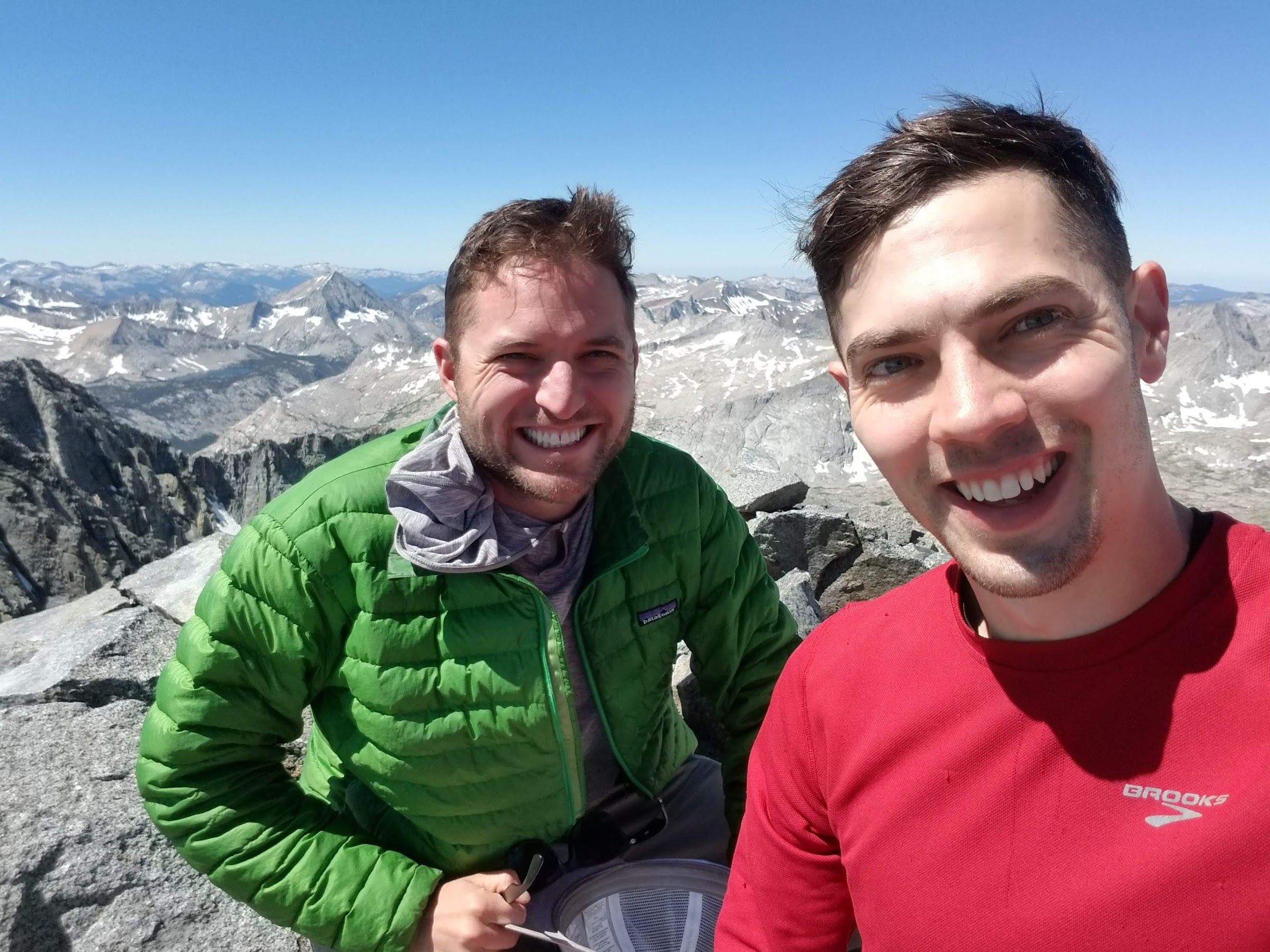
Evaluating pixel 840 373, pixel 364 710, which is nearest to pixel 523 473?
pixel 364 710

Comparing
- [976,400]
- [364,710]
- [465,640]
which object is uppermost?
[976,400]

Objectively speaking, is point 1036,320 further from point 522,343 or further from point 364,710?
point 364,710

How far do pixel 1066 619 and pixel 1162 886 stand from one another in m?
0.73

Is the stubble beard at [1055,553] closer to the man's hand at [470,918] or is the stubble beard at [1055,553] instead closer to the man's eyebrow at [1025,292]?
the man's eyebrow at [1025,292]

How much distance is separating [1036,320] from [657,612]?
264 cm

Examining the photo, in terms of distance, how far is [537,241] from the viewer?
4.00 m

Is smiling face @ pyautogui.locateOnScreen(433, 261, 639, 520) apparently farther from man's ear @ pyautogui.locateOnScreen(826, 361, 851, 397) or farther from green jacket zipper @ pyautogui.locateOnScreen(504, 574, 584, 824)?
man's ear @ pyautogui.locateOnScreen(826, 361, 851, 397)

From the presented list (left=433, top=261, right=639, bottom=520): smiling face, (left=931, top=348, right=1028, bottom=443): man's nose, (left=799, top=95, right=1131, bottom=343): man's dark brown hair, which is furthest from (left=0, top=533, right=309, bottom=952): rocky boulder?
(left=799, top=95, right=1131, bottom=343): man's dark brown hair

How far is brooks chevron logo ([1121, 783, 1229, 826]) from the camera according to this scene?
6.49 ft

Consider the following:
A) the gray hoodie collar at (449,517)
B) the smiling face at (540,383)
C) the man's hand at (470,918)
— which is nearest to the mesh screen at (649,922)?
the man's hand at (470,918)

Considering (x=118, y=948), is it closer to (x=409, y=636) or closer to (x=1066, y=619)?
(x=409, y=636)

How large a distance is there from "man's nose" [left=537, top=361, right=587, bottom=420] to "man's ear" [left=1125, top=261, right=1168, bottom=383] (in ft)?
8.16

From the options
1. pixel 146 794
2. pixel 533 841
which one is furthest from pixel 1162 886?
pixel 146 794

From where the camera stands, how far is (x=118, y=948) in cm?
417
